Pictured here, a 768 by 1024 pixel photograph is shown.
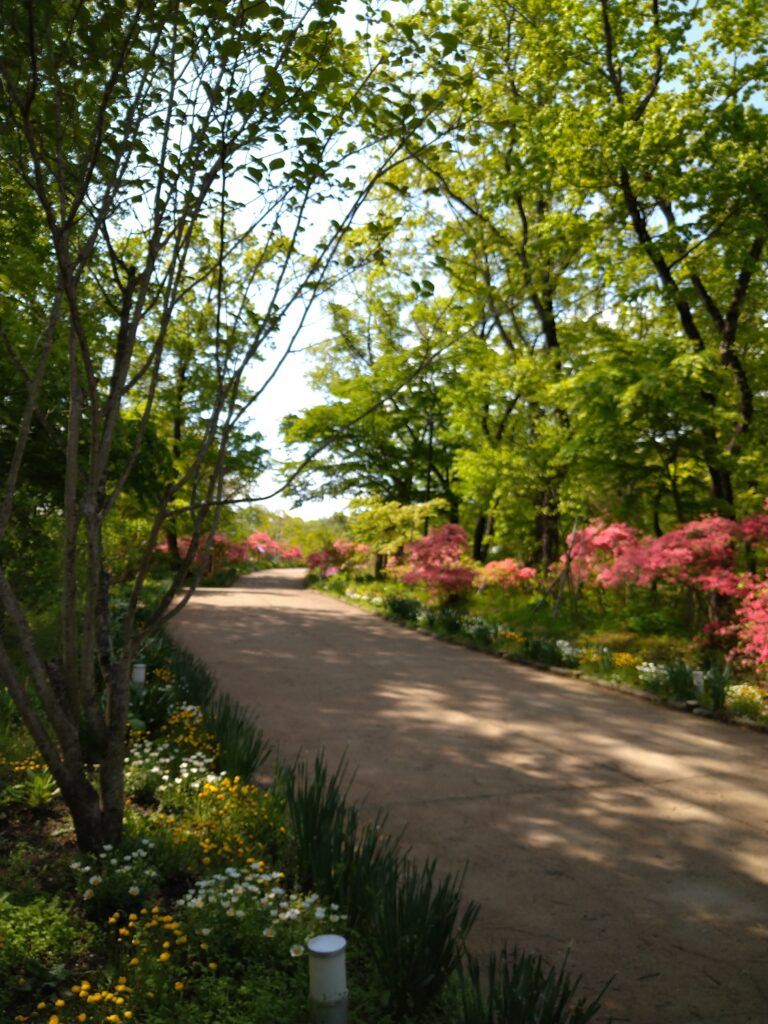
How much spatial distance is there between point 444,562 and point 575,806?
34.4 ft

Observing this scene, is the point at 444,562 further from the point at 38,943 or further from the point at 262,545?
the point at 262,545

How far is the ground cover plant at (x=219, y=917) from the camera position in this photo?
254cm

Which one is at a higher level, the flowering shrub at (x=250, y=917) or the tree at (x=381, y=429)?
the tree at (x=381, y=429)

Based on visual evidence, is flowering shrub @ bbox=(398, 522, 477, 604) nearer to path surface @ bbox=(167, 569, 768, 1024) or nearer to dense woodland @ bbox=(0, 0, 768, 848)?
dense woodland @ bbox=(0, 0, 768, 848)

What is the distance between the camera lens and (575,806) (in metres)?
5.16

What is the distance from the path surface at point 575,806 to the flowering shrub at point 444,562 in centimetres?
501

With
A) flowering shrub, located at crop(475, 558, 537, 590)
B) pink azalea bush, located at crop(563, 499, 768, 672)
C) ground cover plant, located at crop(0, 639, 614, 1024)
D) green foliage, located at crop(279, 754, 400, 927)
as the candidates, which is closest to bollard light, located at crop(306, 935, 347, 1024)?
ground cover plant, located at crop(0, 639, 614, 1024)

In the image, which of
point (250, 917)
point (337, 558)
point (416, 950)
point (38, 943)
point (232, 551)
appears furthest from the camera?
point (232, 551)

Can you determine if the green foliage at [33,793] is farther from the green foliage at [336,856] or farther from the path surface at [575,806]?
the path surface at [575,806]

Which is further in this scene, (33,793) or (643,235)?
(643,235)

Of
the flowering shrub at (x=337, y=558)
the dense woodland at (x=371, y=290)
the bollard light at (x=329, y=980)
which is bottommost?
the bollard light at (x=329, y=980)

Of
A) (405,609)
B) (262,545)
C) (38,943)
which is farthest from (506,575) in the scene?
(262,545)

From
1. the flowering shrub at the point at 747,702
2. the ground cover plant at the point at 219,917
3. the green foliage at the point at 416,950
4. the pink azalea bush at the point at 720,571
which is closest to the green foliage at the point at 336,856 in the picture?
the ground cover plant at the point at 219,917

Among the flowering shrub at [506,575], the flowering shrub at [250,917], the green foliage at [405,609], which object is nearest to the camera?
the flowering shrub at [250,917]
